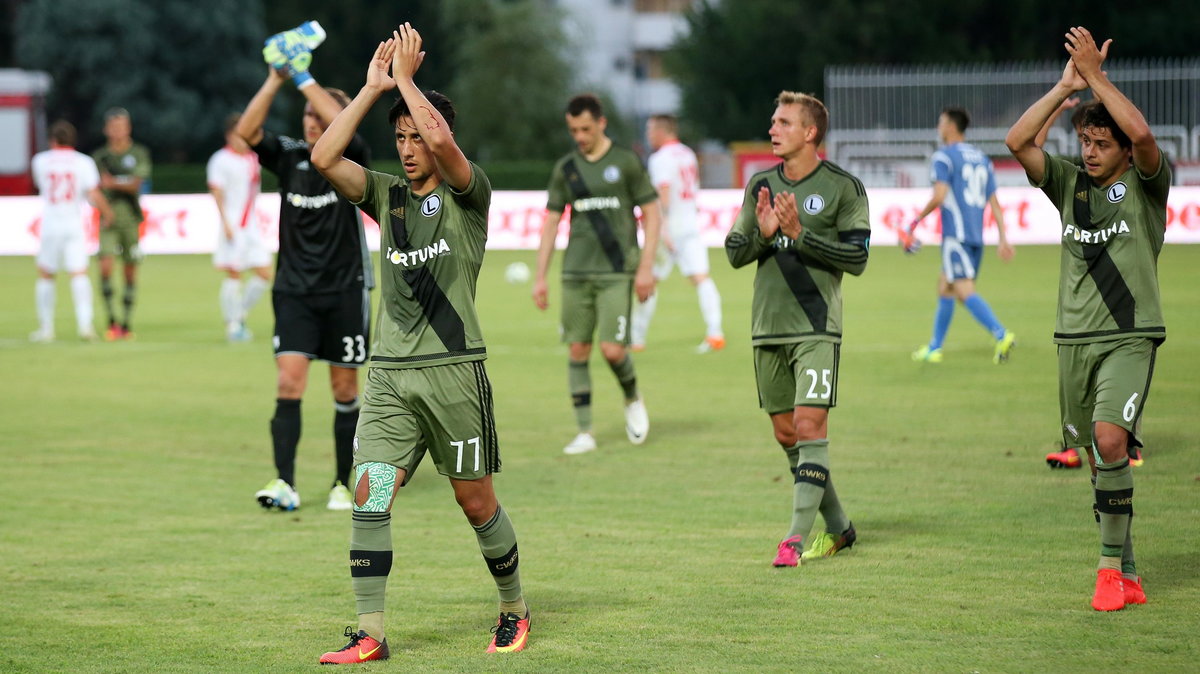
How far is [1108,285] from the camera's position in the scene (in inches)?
253

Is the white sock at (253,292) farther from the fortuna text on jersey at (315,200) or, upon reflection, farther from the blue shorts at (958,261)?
the fortuna text on jersey at (315,200)

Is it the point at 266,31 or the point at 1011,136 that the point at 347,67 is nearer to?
the point at 266,31

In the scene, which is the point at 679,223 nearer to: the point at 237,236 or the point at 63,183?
the point at 237,236

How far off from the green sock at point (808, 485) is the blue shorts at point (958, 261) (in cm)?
720

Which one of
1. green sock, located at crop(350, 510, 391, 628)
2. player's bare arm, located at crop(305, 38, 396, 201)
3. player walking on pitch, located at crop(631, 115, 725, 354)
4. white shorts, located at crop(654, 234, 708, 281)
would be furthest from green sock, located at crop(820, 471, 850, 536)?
white shorts, located at crop(654, 234, 708, 281)

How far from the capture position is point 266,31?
6172 centimetres

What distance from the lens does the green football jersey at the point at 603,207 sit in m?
10.5

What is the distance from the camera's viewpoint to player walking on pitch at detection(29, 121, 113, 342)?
16.7 meters

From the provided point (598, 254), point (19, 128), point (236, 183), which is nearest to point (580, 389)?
point (598, 254)

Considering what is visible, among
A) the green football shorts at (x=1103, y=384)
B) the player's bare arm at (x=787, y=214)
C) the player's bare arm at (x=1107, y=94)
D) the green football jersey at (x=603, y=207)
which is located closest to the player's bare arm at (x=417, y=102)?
the player's bare arm at (x=787, y=214)

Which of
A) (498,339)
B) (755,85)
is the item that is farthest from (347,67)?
(498,339)

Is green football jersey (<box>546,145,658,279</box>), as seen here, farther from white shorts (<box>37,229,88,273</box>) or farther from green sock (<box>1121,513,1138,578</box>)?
white shorts (<box>37,229,88,273</box>)

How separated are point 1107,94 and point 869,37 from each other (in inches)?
1761

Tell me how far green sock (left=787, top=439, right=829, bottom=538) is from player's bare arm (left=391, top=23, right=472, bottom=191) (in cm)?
246
